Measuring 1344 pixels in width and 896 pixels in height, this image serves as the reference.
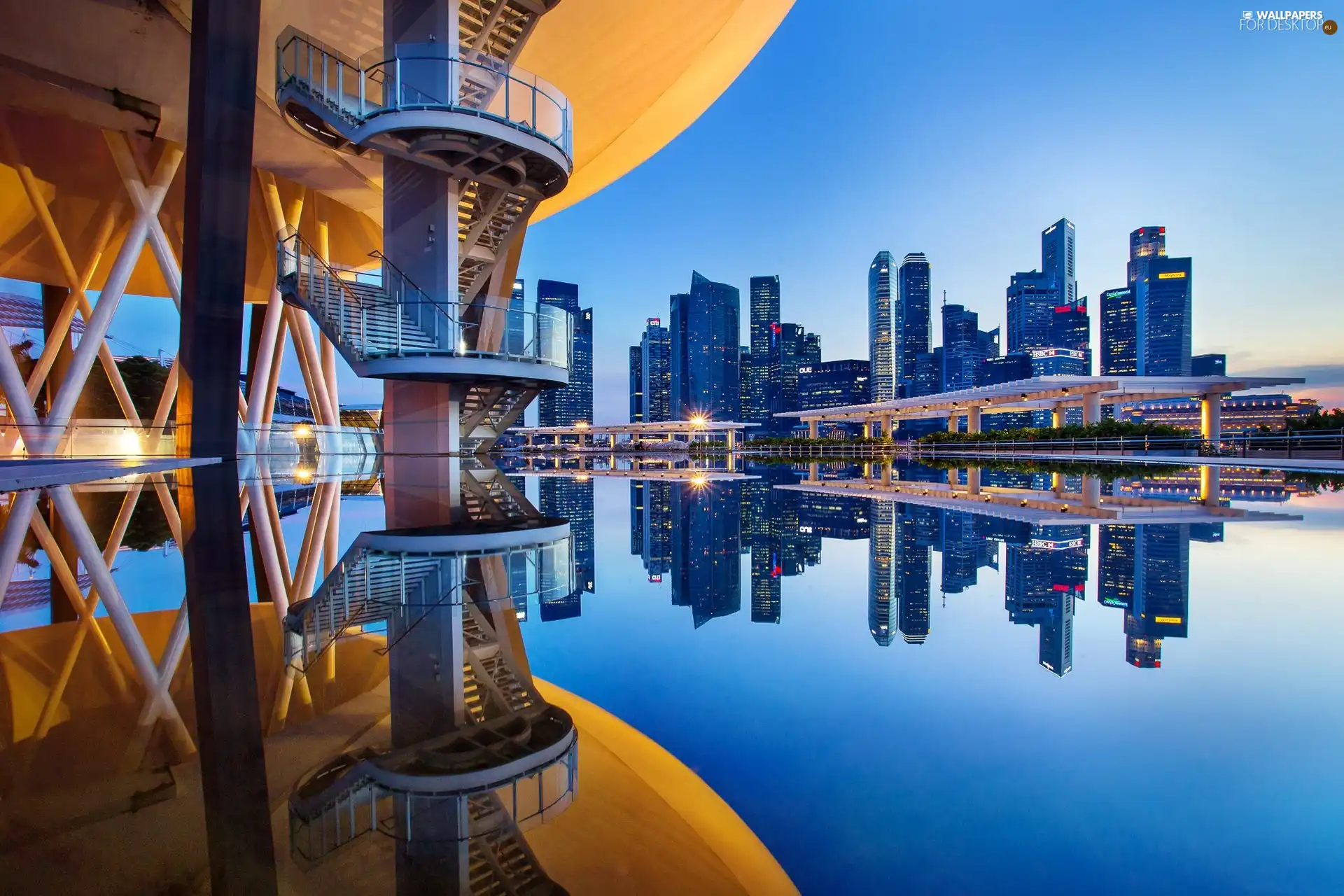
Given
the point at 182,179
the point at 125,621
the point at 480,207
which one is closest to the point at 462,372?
the point at 480,207

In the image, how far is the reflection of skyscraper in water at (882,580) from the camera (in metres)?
3.41

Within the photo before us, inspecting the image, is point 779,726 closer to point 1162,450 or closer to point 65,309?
point 65,309

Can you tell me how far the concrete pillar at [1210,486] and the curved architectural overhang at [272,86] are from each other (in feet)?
52.2

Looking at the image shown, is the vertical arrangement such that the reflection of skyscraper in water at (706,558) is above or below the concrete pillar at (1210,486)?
below

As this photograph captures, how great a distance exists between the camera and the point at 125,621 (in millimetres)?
3396

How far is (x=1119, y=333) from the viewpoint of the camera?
522 feet

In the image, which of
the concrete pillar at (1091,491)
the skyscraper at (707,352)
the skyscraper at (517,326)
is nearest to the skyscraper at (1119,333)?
the skyscraper at (707,352)

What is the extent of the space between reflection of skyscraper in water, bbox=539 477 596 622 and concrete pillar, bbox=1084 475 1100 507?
7.49 metres

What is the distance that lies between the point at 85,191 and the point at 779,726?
27.3 m

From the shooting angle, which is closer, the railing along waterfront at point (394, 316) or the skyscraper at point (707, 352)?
the railing along waterfront at point (394, 316)

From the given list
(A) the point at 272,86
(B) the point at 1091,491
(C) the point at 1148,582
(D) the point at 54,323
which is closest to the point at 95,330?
(A) the point at 272,86

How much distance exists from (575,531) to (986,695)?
5.39 metres

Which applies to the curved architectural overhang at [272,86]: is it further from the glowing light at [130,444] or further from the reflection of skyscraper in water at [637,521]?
the reflection of skyscraper in water at [637,521]

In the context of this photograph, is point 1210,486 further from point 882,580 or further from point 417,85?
point 417,85
